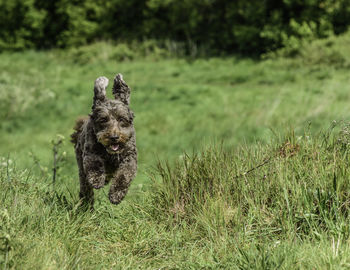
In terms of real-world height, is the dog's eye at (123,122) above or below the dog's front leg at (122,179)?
above

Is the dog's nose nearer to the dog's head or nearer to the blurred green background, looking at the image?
the dog's head

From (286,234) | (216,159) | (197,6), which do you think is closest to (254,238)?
(286,234)

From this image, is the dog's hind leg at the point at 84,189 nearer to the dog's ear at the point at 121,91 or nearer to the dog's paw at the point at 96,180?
the dog's paw at the point at 96,180

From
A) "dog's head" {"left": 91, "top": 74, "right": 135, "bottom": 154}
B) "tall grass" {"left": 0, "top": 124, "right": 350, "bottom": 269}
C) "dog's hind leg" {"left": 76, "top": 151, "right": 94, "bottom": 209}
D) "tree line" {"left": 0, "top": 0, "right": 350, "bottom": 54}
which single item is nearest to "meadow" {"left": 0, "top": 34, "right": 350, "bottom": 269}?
"tall grass" {"left": 0, "top": 124, "right": 350, "bottom": 269}

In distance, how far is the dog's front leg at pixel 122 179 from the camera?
4.08 m

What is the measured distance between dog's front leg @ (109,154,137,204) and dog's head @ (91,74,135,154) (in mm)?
196

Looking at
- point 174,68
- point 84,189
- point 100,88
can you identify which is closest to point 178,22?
point 174,68

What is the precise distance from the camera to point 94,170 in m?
4.31

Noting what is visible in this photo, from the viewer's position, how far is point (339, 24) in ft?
97.0

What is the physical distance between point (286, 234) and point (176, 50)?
90.7 feet

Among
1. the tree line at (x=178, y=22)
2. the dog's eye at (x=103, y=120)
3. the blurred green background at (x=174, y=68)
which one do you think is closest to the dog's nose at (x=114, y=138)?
the dog's eye at (x=103, y=120)

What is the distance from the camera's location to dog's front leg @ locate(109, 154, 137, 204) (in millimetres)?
4082

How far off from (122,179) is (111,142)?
1.15ft

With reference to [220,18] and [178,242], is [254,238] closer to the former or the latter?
[178,242]
